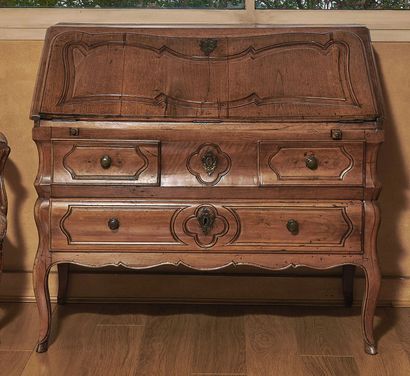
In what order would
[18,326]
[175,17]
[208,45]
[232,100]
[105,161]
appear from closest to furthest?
[105,161]
[232,100]
[208,45]
[18,326]
[175,17]

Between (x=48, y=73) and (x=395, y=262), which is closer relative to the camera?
(x=48, y=73)

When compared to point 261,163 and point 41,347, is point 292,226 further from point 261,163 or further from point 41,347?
point 41,347

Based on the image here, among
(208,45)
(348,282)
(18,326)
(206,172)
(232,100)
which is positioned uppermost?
(208,45)

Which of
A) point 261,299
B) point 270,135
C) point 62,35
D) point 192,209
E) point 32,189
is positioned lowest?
point 261,299

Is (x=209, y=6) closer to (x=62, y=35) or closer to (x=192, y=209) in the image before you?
(x=62, y=35)

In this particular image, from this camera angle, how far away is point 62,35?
3.23 m

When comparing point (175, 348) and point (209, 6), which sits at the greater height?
point (209, 6)

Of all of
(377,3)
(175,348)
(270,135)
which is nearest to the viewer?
(270,135)

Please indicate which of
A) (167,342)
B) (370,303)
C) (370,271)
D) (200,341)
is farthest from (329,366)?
(167,342)

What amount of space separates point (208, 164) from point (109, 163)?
0.37m

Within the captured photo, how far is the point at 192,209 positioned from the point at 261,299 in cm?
94

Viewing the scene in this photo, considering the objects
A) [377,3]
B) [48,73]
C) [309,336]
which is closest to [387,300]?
[309,336]

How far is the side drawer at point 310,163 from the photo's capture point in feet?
9.57

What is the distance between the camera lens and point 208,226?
2.96 m
